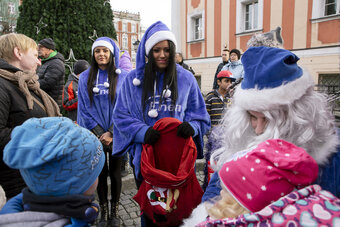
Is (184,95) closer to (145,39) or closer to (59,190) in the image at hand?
(145,39)

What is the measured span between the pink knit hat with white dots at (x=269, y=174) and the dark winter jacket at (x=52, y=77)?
363 cm

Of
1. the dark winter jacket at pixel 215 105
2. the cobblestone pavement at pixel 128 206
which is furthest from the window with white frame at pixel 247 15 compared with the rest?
the cobblestone pavement at pixel 128 206

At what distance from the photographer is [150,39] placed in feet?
7.04

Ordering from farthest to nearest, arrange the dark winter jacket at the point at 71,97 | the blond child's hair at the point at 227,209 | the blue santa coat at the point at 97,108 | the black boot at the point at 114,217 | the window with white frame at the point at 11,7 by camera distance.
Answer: the window with white frame at the point at 11,7
the dark winter jacket at the point at 71,97
the blue santa coat at the point at 97,108
the black boot at the point at 114,217
the blond child's hair at the point at 227,209

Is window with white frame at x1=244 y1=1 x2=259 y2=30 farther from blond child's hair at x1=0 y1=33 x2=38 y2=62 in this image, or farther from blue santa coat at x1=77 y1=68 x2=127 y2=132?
blond child's hair at x1=0 y1=33 x2=38 y2=62

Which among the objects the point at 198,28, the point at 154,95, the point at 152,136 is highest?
the point at 198,28

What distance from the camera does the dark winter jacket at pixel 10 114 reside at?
1.68 metres

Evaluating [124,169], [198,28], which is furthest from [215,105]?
[198,28]

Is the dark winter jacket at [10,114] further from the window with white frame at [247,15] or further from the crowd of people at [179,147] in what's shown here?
the window with white frame at [247,15]

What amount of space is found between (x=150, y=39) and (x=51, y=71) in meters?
2.34

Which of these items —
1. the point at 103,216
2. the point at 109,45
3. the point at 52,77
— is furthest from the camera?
the point at 52,77

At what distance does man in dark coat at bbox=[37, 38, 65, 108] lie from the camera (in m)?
3.78

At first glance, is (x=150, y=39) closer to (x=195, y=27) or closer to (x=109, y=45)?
(x=109, y=45)

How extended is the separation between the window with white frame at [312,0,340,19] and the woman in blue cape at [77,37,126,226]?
367 inches
